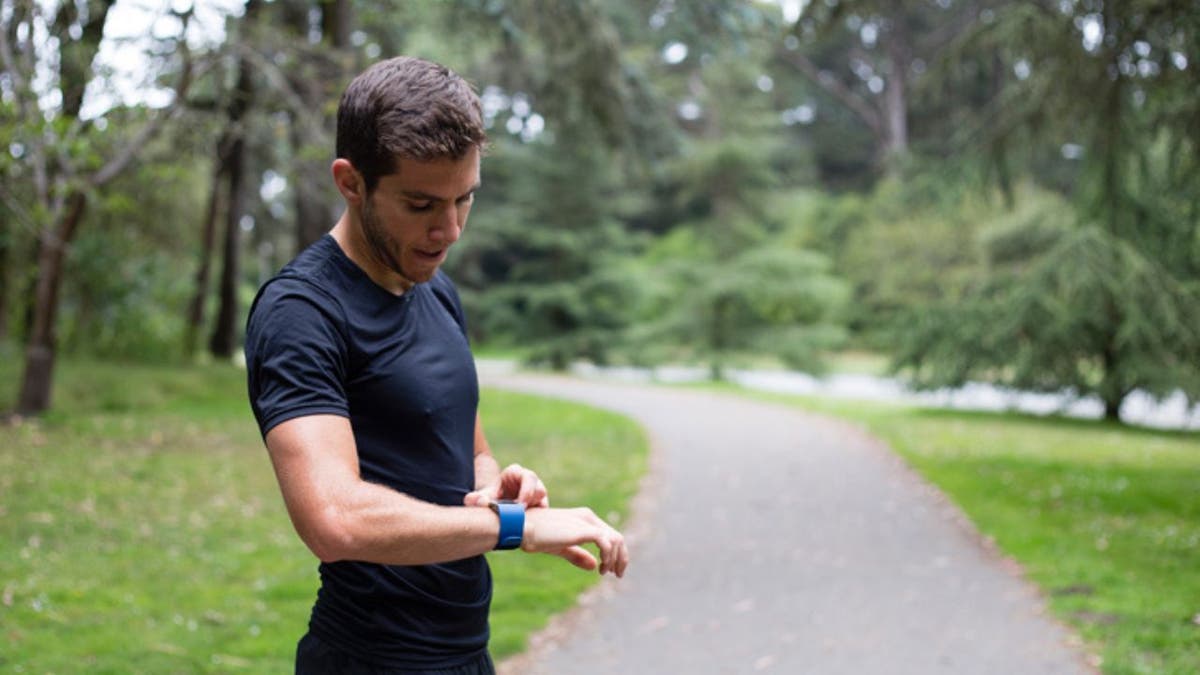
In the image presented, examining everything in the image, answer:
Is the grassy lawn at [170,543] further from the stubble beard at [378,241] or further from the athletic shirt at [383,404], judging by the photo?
the stubble beard at [378,241]

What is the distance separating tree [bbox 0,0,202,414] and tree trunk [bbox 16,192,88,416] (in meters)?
0.01

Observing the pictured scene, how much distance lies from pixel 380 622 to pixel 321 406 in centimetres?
52

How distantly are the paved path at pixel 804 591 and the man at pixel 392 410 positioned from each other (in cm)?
334

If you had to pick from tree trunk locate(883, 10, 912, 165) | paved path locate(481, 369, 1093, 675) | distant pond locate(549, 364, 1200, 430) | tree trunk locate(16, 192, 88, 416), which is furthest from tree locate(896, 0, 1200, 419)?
tree trunk locate(883, 10, 912, 165)

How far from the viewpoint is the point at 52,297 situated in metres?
12.2

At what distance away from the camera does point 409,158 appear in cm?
179

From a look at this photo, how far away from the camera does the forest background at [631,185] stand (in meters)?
10.1

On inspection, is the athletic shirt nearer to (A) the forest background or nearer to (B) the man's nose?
(B) the man's nose

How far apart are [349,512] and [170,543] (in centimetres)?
649

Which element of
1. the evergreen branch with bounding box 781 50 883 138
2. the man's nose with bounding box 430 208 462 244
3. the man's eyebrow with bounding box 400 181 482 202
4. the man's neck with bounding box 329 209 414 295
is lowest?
the man's neck with bounding box 329 209 414 295

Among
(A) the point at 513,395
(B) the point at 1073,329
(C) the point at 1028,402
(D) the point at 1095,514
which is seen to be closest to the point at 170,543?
(D) the point at 1095,514

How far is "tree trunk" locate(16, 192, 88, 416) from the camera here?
11.8m

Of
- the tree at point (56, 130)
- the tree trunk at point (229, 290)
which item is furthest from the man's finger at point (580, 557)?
the tree trunk at point (229, 290)

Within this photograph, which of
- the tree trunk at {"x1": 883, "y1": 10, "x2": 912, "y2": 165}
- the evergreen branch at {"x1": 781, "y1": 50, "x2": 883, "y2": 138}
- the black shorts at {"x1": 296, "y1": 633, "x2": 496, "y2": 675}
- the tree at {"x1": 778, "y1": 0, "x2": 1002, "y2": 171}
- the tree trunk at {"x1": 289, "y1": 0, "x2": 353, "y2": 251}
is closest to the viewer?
the black shorts at {"x1": 296, "y1": 633, "x2": 496, "y2": 675}
